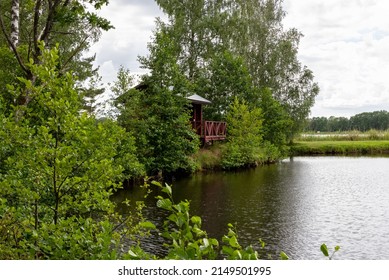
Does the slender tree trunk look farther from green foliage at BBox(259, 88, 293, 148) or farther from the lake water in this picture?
green foliage at BBox(259, 88, 293, 148)

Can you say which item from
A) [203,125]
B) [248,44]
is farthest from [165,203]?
[248,44]

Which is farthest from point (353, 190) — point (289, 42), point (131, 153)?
point (289, 42)

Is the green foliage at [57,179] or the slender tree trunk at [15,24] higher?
the slender tree trunk at [15,24]

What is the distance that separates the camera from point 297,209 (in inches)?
571

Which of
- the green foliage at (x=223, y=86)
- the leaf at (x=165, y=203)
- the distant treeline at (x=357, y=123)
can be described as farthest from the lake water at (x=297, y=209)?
the distant treeline at (x=357, y=123)

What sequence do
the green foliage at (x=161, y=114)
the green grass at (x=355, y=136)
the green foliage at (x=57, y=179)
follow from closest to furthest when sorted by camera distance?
1. the green foliage at (x=57, y=179)
2. the green foliage at (x=161, y=114)
3. the green grass at (x=355, y=136)

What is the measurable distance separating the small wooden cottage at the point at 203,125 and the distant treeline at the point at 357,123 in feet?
56.1

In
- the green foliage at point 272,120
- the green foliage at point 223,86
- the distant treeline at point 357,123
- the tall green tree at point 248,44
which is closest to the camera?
the green foliage at point 223,86

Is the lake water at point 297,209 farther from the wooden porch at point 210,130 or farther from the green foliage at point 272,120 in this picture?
the green foliage at point 272,120

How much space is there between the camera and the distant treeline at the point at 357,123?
46875 mm

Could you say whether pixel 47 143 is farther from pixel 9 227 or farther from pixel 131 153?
pixel 131 153

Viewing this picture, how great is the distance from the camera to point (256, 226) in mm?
12000

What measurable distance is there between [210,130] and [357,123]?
24175 millimetres
